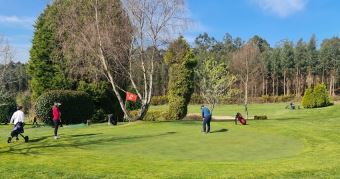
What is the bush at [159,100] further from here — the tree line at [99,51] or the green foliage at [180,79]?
the green foliage at [180,79]

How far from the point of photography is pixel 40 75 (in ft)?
134

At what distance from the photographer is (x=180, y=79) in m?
42.0

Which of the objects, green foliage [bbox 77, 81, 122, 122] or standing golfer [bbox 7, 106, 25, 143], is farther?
green foliage [bbox 77, 81, 122, 122]

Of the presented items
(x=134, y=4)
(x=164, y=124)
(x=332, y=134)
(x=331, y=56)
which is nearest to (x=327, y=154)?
(x=332, y=134)

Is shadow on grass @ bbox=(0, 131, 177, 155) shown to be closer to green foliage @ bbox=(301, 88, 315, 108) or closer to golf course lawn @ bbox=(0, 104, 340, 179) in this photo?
golf course lawn @ bbox=(0, 104, 340, 179)

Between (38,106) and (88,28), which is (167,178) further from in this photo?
(38,106)

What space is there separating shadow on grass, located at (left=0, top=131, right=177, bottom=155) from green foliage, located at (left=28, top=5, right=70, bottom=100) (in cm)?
1650

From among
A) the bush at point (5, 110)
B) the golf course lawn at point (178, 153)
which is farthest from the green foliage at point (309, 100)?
the bush at point (5, 110)

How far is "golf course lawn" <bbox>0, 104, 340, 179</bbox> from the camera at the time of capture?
47.1 feet

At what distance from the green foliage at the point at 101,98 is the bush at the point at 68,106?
3.64 ft

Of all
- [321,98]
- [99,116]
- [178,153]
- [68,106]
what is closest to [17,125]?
[178,153]

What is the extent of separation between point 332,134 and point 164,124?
10746 mm

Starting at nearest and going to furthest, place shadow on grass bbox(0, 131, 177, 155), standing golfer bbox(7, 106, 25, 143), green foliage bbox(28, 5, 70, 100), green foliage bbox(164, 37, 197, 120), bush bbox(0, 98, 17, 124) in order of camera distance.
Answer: shadow on grass bbox(0, 131, 177, 155) < standing golfer bbox(7, 106, 25, 143) < green foliage bbox(28, 5, 70, 100) < green foliage bbox(164, 37, 197, 120) < bush bbox(0, 98, 17, 124)

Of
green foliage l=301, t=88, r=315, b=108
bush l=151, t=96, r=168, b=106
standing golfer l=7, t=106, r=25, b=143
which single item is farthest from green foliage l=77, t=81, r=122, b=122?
bush l=151, t=96, r=168, b=106
